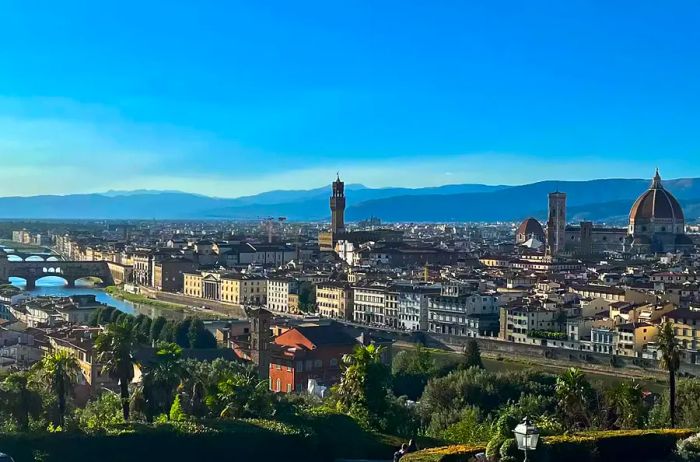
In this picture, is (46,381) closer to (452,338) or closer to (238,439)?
(238,439)

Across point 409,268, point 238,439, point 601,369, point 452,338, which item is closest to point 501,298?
point 452,338

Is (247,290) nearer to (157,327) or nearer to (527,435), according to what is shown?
(157,327)

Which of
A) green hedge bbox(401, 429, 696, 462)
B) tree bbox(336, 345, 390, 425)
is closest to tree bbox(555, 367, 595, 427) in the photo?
tree bbox(336, 345, 390, 425)

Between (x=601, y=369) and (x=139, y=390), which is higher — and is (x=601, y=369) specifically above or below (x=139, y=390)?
below

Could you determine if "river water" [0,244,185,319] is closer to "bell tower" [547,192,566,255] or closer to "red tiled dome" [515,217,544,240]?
"bell tower" [547,192,566,255]

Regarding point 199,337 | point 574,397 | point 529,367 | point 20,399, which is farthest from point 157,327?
point 574,397
